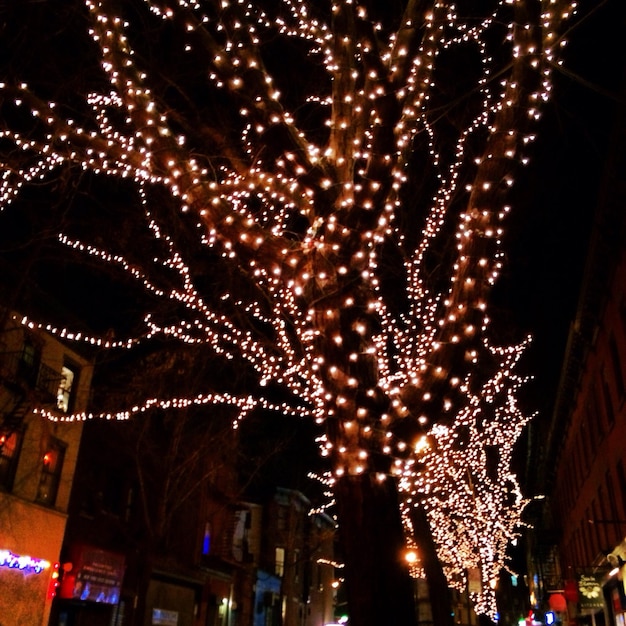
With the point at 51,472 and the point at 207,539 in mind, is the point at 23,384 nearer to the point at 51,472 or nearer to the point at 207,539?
the point at 51,472

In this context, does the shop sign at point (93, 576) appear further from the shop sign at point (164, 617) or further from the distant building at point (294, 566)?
the distant building at point (294, 566)

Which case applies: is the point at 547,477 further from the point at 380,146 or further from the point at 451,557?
the point at 380,146

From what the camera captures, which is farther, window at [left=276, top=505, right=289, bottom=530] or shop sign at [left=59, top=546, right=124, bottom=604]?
window at [left=276, top=505, right=289, bottom=530]

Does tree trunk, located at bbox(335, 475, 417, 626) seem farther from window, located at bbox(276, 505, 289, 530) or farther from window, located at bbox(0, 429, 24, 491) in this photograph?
window, located at bbox(276, 505, 289, 530)

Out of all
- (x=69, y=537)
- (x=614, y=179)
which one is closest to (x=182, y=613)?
(x=69, y=537)

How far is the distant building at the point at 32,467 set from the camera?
16.5 metres

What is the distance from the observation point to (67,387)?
20.3 meters

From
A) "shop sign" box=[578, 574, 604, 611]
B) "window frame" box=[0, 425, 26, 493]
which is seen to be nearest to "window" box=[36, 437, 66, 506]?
"window frame" box=[0, 425, 26, 493]

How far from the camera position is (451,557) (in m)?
29.9

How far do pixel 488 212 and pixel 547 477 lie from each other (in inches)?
1471

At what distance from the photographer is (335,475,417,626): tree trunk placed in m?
4.49

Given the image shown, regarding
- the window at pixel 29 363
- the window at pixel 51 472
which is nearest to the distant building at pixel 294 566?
the window at pixel 51 472

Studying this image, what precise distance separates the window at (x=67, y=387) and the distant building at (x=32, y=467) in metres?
0.03

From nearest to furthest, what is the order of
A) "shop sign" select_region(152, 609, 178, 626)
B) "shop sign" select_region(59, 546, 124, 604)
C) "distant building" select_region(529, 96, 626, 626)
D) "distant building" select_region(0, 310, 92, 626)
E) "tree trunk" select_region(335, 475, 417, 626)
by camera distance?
"tree trunk" select_region(335, 475, 417, 626)
"distant building" select_region(0, 310, 92, 626)
"distant building" select_region(529, 96, 626, 626)
"shop sign" select_region(59, 546, 124, 604)
"shop sign" select_region(152, 609, 178, 626)
